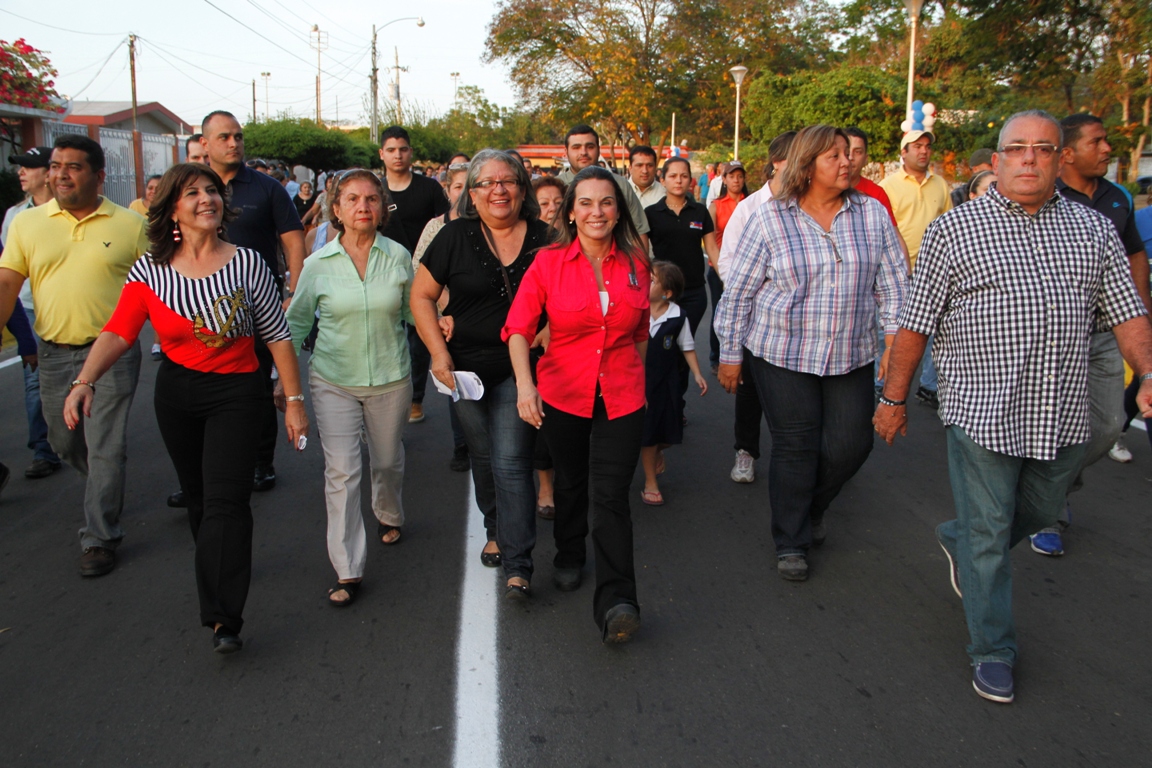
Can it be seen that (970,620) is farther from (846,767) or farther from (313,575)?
(313,575)

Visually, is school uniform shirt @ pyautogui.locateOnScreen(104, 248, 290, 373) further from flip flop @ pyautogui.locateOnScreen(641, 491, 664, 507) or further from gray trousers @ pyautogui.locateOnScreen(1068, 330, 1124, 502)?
gray trousers @ pyautogui.locateOnScreen(1068, 330, 1124, 502)

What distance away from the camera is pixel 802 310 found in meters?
4.35

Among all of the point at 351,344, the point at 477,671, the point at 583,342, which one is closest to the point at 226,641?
the point at 477,671

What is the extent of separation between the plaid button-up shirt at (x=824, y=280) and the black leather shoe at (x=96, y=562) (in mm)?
3471

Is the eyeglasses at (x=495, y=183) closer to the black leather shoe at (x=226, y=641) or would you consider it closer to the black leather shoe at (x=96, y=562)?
the black leather shoe at (x=226, y=641)

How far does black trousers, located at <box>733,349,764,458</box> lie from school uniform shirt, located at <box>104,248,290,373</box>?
3.19 m

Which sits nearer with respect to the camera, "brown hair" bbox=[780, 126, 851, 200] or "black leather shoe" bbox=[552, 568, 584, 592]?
"brown hair" bbox=[780, 126, 851, 200]

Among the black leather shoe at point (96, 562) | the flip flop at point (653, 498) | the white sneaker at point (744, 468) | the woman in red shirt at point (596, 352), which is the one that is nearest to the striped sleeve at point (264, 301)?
the woman in red shirt at point (596, 352)

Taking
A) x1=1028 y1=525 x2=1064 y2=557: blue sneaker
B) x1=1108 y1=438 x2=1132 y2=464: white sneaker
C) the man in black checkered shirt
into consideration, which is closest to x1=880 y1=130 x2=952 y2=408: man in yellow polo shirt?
x1=1108 y1=438 x2=1132 y2=464: white sneaker

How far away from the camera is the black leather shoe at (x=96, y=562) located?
4.73m

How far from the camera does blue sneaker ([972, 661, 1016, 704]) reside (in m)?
3.41

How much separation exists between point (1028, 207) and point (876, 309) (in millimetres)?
1154

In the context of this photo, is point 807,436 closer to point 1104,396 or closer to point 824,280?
point 824,280

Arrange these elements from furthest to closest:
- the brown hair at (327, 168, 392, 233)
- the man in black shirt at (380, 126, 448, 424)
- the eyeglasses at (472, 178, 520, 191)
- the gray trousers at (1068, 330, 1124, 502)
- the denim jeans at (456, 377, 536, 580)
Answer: the man in black shirt at (380, 126, 448, 424) < the brown hair at (327, 168, 392, 233) < the denim jeans at (456, 377, 536, 580) < the eyeglasses at (472, 178, 520, 191) < the gray trousers at (1068, 330, 1124, 502)
